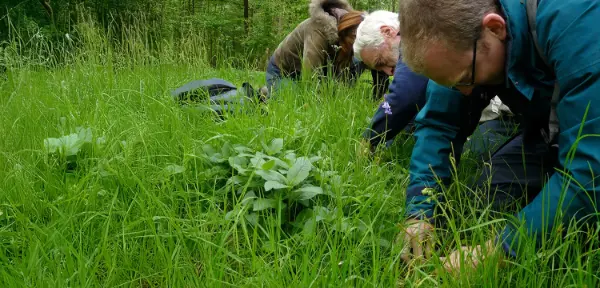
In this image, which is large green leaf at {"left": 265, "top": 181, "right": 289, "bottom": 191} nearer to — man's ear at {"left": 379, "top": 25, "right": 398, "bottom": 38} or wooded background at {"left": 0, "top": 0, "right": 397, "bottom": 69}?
man's ear at {"left": 379, "top": 25, "right": 398, "bottom": 38}

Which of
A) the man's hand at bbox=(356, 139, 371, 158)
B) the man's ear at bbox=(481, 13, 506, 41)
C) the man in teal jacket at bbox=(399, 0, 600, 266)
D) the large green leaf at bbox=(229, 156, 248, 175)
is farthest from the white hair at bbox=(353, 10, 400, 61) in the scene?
the man's ear at bbox=(481, 13, 506, 41)

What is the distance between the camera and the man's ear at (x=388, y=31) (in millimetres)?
3037

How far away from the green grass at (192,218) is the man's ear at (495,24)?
1.61 ft

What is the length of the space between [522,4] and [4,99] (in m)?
3.33

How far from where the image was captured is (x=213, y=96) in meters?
3.33

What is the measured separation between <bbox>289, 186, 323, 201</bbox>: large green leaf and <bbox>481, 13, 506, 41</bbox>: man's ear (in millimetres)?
763

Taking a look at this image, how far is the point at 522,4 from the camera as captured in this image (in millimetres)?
1475

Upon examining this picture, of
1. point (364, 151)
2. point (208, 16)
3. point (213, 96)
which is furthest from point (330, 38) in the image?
point (208, 16)

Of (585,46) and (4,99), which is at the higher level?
(585,46)

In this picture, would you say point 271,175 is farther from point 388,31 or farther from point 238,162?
point 388,31

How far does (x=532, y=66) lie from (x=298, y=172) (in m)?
0.86

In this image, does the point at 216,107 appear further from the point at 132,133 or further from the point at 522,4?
the point at 522,4

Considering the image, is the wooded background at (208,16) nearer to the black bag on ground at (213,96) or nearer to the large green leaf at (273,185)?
the black bag on ground at (213,96)

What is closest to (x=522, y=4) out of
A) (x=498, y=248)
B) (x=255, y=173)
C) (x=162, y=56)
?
(x=498, y=248)
